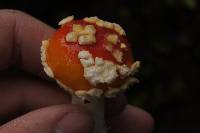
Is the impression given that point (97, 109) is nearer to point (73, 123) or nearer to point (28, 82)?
point (73, 123)

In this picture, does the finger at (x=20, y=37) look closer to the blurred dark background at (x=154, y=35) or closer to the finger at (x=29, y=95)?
the finger at (x=29, y=95)

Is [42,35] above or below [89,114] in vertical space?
above

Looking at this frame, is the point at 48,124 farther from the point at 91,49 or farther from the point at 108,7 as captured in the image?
the point at 108,7

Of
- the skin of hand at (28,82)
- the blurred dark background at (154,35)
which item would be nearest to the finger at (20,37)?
the skin of hand at (28,82)

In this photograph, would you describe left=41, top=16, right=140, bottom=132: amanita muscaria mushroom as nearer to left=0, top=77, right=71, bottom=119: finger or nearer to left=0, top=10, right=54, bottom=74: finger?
left=0, top=10, right=54, bottom=74: finger

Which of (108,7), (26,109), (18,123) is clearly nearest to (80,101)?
(18,123)
